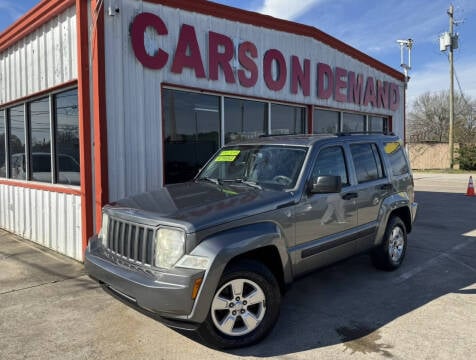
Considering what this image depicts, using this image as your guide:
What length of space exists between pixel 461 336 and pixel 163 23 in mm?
5895

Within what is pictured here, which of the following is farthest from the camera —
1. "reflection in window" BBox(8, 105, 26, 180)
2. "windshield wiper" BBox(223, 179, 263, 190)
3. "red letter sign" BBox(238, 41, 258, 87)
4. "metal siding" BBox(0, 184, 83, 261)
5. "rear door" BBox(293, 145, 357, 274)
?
"reflection in window" BBox(8, 105, 26, 180)

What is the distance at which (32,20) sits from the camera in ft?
23.1

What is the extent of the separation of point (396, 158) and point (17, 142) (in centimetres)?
759

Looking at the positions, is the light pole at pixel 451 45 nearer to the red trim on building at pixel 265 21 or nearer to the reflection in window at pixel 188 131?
the red trim on building at pixel 265 21

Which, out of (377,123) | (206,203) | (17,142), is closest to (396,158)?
(206,203)

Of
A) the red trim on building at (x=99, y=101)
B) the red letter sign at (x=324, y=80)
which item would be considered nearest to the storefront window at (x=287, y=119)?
the red letter sign at (x=324, y=80)

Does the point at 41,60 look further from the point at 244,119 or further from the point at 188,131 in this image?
the point at 244,119

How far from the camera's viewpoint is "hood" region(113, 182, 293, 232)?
3334mm

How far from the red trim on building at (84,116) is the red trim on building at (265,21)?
1.14m

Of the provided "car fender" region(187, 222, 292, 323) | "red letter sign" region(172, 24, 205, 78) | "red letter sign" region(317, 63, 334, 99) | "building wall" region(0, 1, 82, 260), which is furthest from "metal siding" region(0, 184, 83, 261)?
"red letter sign" region(317, 63, 334, 99)

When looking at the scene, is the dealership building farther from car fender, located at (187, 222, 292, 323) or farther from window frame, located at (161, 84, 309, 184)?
car fender, located at (187, 222, 292, 323)

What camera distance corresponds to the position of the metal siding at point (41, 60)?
634 centimetres

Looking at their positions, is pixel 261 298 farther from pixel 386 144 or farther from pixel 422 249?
pixel 422 249

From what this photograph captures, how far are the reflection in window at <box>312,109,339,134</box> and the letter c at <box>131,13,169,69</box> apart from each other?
4.69m
